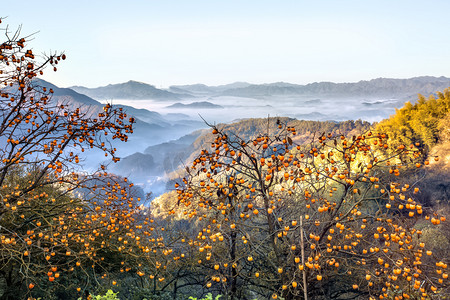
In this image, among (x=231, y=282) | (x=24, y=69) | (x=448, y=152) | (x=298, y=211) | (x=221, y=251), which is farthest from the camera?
(x=448, y=152)

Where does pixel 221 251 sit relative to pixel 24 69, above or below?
below

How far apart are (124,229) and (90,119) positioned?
3.63 meters

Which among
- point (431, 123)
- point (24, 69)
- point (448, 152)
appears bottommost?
point (448, 152)

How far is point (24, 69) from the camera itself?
6.62 metres

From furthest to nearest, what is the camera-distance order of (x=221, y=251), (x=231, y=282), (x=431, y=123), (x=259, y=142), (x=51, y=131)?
1. (x=431, y=123)
2. (x=221, y=251)
3. (x=231, y=282)
4. (x=51, y=131)
5. (x=259, y=142)

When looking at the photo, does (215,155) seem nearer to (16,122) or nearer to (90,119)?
(90,119)

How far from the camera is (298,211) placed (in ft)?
34.6

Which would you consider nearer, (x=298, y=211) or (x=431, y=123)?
(x=298, y=211)

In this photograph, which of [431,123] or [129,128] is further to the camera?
[431,123]

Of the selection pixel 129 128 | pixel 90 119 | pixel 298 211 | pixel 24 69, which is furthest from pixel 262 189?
pixel 24 69

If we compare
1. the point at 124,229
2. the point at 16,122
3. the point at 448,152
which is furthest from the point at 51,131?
the point at 448,152

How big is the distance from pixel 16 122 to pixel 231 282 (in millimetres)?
6528

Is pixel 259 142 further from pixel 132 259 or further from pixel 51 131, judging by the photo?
pixel 132 259

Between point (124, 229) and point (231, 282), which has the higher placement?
point (124, 229)
